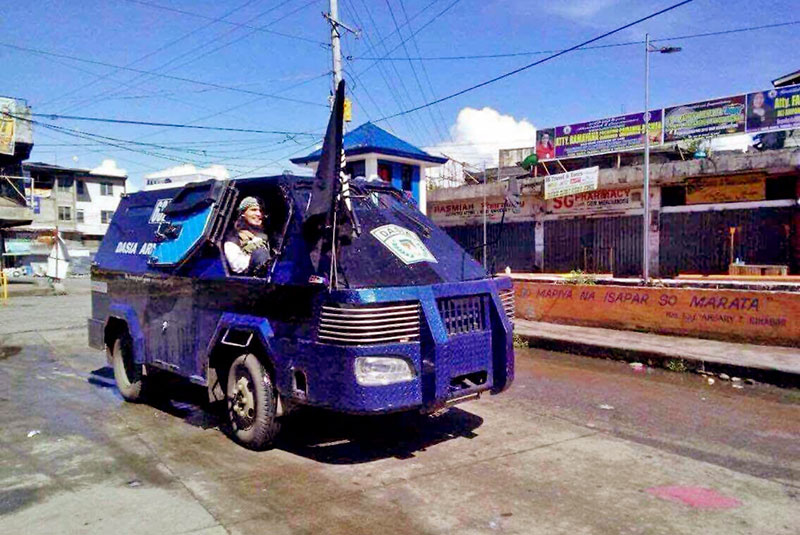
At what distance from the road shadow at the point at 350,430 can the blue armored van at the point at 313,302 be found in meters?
0.46

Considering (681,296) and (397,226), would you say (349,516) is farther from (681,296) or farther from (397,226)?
(681,296)

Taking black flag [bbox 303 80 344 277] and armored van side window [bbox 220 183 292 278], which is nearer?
black flag [bbox 303 80 344 277]

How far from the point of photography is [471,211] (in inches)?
1017

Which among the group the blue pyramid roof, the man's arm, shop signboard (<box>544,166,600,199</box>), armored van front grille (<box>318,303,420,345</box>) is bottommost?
armored van front grille (<box>318,303,420,345</box>)

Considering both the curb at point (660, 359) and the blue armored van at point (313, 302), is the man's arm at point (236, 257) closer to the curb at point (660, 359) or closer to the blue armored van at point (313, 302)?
the blue armored van at point (313, 302)

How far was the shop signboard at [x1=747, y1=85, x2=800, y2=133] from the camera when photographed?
1891cm

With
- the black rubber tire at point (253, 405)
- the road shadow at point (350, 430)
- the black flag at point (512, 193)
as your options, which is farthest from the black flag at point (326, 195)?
the black flag at point (512, 193)

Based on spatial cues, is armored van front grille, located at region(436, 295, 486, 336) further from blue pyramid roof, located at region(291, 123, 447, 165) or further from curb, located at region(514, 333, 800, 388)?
blue pyramid roof, located at region(291, 123, 447, 165)

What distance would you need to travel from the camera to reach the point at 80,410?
6574 millimetres

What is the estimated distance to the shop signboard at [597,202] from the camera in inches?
822

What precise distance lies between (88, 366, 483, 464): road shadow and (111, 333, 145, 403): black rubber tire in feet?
0.70

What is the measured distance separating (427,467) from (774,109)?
65.2 ft

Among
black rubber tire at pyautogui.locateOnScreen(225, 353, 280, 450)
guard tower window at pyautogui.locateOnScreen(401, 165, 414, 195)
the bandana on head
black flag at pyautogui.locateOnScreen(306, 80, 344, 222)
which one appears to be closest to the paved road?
black rubber tire at pyautogui.locateOnScreen(225, 353, 280, 450)

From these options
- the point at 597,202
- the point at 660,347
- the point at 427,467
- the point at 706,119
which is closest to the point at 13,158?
the point at 597,202
